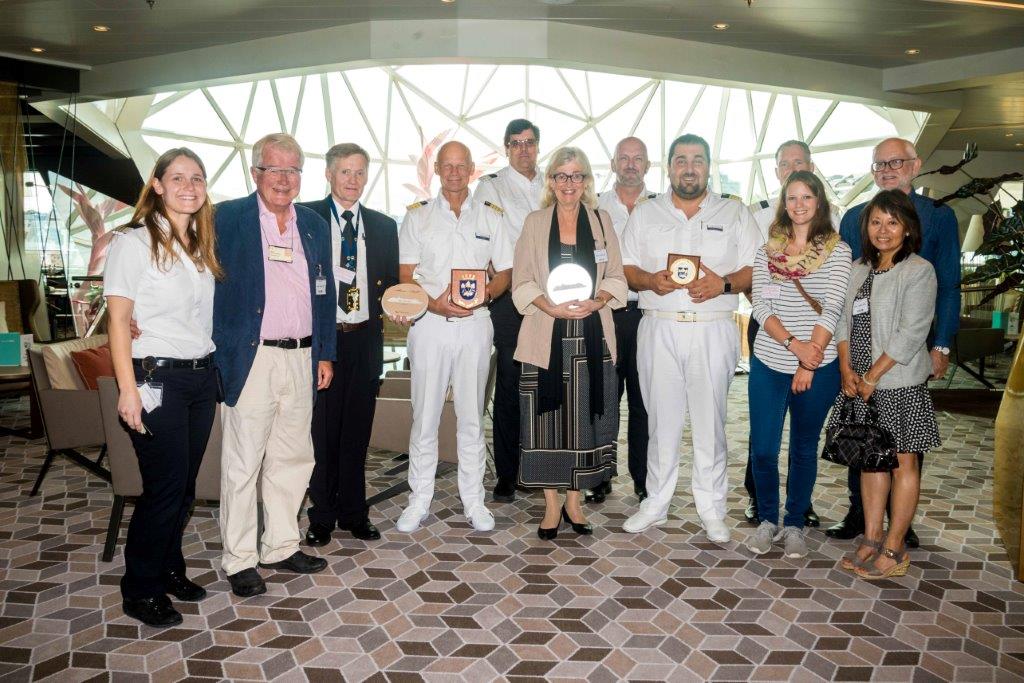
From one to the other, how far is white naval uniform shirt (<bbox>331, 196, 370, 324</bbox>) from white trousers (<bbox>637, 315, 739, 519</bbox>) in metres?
1.57

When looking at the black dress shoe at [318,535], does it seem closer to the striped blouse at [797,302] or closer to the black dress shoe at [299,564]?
the black dress shoe at [299,564]

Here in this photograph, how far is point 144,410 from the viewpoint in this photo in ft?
9.98

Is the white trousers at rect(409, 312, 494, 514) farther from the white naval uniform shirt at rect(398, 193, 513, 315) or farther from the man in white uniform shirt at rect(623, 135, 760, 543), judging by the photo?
the man in white uniform shirt at rect(623, 135, 760, 543)

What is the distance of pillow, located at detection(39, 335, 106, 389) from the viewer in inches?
194

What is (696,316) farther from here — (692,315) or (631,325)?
(631,325)

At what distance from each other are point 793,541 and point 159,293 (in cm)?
330

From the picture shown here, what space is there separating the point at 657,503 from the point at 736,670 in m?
1.52

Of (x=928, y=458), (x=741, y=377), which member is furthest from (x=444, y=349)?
(x=741, y=377)

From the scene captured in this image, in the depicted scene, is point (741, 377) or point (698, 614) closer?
point (698, 614)

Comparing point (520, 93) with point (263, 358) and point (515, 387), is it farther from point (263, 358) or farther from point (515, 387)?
point (263, 358)

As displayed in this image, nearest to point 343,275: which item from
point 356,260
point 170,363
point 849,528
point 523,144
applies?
point 356,260

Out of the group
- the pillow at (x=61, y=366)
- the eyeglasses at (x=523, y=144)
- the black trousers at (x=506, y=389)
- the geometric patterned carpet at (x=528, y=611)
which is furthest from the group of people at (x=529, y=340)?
the pillow at (x=61, y=366)

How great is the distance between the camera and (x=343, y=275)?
4.02 m

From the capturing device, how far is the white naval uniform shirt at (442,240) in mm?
4277
